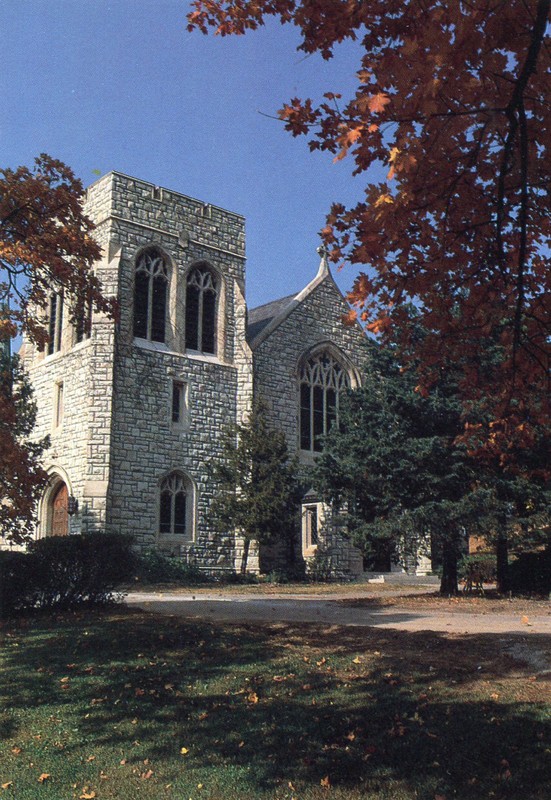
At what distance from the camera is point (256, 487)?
24859mm

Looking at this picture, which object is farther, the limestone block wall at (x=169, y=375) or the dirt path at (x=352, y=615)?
the limestone block wall at (x=169, y=375)

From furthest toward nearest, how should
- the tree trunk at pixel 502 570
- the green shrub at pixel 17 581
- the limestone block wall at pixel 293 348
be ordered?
the limestone block wall at pixel 293 348
the tree trunk at pixel 502 570
the green shrub at pixel 17 581

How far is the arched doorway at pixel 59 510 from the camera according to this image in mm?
25438

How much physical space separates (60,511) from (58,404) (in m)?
3.48

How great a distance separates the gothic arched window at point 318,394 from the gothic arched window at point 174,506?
557 cm

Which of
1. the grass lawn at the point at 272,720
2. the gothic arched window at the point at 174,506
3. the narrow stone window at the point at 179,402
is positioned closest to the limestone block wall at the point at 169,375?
the narrow stone window at the point at 179,402

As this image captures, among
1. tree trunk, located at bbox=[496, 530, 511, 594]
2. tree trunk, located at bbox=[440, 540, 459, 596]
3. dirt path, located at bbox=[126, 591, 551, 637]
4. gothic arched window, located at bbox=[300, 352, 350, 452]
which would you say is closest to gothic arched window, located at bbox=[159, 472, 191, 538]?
gothic arched window, located at bbox=[300, 352, 350, 452]

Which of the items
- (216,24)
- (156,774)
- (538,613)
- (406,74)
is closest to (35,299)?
(216,24)

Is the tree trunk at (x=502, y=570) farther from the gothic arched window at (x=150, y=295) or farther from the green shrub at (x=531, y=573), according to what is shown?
the gothic arched window at (x=150, y=295)

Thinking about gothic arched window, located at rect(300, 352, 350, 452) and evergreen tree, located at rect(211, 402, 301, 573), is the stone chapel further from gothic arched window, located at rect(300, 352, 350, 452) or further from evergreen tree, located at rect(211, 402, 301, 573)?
evergreen tree, located at rect(211, 402, 301, 573)

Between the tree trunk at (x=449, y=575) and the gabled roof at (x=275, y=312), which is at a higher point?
the gabled roof at (x=275, y=312)

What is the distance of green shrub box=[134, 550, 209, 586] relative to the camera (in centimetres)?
2345

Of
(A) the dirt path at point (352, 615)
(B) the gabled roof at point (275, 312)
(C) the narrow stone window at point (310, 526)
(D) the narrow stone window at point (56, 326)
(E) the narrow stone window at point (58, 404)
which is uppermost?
(B) the gabled roof at point (275, 312)

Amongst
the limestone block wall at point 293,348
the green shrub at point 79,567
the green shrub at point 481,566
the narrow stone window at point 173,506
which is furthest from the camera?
the limestone block wall at point 293,348
